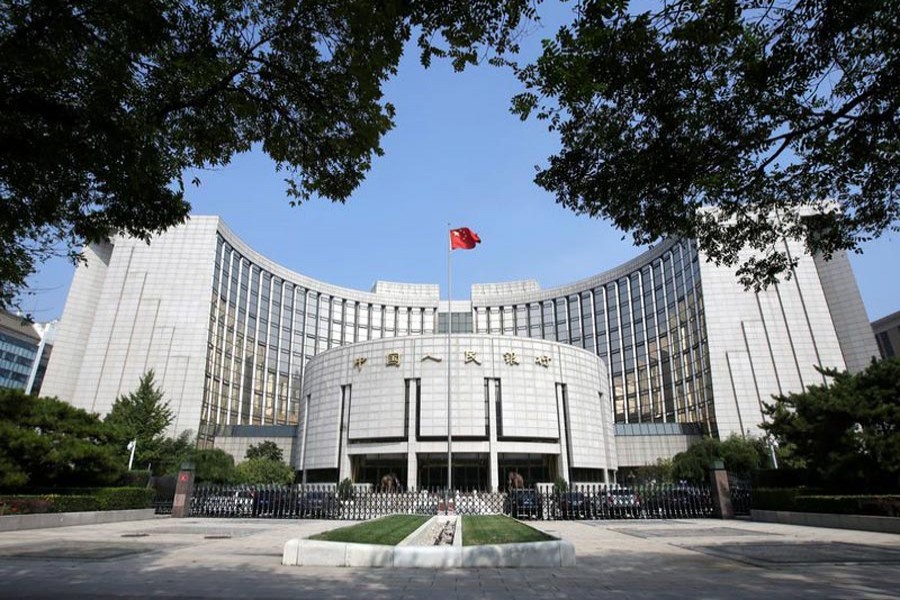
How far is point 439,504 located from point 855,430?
60.4 feet

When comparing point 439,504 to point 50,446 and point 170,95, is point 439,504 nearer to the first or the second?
point 50,446

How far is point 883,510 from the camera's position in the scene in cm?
1706

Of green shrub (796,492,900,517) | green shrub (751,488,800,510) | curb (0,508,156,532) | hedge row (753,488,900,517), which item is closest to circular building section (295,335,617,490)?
curb (0,508,156,532)

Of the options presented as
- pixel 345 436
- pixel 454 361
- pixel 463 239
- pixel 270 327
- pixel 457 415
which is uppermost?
pixel 270 327

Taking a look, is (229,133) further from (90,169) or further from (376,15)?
(376,15)

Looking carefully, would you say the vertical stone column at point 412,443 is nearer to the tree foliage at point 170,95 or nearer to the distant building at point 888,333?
the tree foliage at point 170,95

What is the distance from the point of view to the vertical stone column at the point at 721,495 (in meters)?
25.0

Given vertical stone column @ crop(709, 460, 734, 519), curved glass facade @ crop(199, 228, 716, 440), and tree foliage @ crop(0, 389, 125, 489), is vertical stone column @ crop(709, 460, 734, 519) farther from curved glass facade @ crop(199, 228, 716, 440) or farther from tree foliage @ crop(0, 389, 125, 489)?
curved glass facade @ crop(199, 228, 716, 440)

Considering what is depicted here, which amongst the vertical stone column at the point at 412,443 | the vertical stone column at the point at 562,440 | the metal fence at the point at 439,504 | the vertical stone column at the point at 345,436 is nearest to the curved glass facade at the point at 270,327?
the vertical stone column at the point at 345,436

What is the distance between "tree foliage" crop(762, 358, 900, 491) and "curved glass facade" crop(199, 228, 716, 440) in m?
41.9

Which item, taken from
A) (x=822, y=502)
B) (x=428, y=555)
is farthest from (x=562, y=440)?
(x=428, y=555)

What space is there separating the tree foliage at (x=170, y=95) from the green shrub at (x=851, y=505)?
62.5ft

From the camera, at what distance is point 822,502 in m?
19.7

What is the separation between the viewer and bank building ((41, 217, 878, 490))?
52.6 metres
